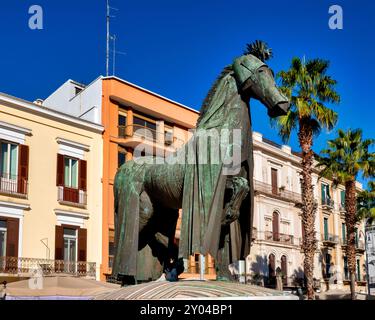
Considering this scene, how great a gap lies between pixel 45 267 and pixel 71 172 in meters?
5.07

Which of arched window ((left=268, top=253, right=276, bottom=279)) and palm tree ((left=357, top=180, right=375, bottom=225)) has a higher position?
palm tree ((left=357, top=180, right=375, bottom=225))

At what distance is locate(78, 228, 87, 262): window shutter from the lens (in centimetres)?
2704

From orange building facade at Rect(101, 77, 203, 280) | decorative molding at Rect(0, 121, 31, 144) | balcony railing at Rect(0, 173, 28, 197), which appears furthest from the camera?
orange building facade at Rect(101, 77, 203, 280)

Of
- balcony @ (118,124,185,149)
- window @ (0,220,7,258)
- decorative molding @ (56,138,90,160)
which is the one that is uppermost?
balcony @ (118,124,185,149)

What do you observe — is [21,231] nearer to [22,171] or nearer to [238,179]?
[22,171]

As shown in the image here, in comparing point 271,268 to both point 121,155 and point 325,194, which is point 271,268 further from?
point 121,155

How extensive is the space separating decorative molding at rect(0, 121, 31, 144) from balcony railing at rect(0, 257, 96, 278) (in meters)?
5.08

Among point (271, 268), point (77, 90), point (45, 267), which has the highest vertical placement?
point (77, 90)

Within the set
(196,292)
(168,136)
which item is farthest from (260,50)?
(168,136)

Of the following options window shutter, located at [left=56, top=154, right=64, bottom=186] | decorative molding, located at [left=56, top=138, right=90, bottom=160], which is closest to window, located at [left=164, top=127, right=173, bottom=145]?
decorative molding, located at [left=56, top=138, right=90, bottom=160]

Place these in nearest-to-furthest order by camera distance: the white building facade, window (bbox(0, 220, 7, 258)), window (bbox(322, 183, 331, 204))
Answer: window (bbox(0, 220, 7, 258))
the white building facade
window (bbox(322, 183, 331, 204))

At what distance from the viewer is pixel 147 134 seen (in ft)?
102

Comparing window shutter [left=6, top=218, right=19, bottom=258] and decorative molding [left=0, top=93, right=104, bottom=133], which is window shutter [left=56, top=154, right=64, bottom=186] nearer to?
decorative molding [left=0, top=93, right=104, bottom=133]
